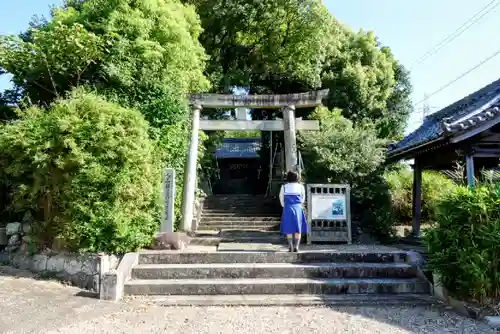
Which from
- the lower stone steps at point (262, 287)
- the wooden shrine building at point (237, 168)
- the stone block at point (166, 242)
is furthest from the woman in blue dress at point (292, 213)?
the wooden shrine building at point (237, 168)

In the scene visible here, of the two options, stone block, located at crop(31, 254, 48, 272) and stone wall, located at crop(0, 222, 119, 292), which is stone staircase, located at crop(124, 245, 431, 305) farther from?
stone block, located at crop(31, 254, 48, 272)

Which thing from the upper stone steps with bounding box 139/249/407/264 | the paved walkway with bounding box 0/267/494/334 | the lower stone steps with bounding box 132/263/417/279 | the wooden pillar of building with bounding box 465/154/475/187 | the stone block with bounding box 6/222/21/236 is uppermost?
the wooden pillar of building with bounding box 465/154/475/187

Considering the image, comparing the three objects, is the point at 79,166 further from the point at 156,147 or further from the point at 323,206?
the point at 323,206

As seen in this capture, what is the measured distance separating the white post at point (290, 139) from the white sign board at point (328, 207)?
6.61ft

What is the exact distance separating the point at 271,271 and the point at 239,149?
20.1 metres

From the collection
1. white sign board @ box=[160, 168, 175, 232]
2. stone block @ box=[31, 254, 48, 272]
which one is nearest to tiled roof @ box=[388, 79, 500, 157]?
white sign board @ box=[160, 168, 175, 232]

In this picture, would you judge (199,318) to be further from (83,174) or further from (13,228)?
(13,228)

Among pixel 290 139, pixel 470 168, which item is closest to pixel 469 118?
pixel 470 168

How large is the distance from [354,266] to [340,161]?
3635 millimetres

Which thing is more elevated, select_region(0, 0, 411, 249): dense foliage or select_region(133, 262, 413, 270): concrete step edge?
select_region(0, 0, 411, 249): dense foliage

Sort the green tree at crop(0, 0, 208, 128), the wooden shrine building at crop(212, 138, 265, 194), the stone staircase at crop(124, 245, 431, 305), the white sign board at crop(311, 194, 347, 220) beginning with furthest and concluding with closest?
the wooden shrine building at crop(212, 138, 265, 194)
the green tree at crop(0, 0, 208, 128)
the white sign board at crop(311, 194, 347, 220)
the stone staircase at crop(124, 245, 431, 305)

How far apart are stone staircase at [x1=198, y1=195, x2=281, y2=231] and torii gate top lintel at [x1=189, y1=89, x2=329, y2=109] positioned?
3.60 metres

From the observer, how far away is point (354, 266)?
645 centimetres

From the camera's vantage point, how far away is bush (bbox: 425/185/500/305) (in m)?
4.89
